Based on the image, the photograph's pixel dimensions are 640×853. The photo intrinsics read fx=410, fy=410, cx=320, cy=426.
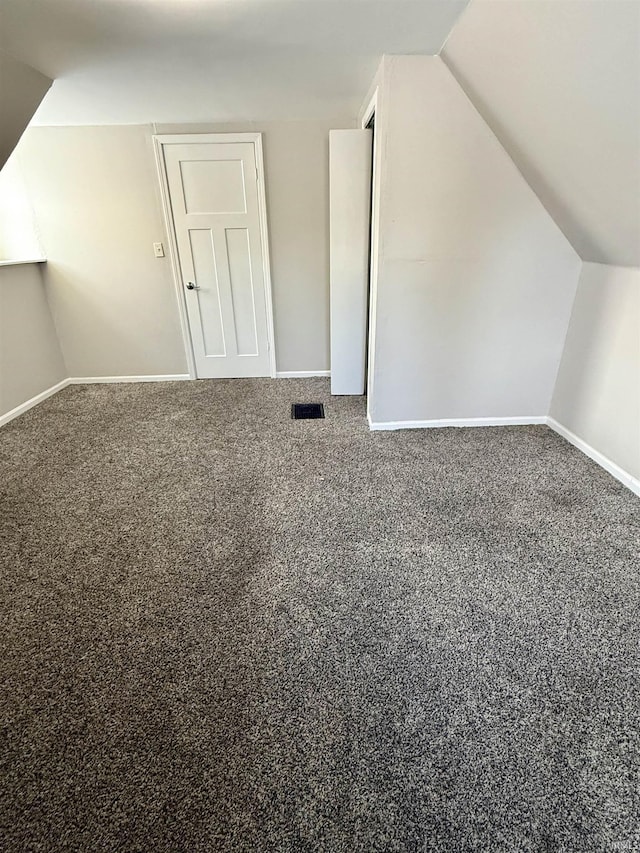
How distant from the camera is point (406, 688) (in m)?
1.30

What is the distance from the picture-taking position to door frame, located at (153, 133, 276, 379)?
336cm

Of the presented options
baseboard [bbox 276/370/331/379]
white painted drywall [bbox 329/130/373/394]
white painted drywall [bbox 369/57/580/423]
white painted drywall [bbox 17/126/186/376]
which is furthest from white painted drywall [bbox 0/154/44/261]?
white painted drywall [bbox 369/57/580/423]

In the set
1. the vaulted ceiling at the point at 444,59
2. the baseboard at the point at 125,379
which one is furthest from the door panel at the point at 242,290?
the vaulted ceiling at the point at 444,59

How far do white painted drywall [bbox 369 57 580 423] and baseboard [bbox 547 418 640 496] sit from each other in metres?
0.20

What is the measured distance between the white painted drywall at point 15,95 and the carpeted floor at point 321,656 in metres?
1.96

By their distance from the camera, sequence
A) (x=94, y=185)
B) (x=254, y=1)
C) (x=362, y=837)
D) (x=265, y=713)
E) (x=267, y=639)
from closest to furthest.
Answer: (x=362, y=837)
(x=265, y=713)
(x=267, y=639)
(x=254, y=1)
(x=94, y=185)

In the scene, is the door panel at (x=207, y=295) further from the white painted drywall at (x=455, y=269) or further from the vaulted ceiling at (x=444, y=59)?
the white painted drywall at (x=455, y=269)

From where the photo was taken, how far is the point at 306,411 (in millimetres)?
3383

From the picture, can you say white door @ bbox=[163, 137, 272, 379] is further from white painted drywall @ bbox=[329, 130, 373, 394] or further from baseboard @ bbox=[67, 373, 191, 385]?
white painted drywall @ bbox=[329, 130, 373, 394]

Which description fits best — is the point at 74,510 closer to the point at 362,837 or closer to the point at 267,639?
the point at 267,639

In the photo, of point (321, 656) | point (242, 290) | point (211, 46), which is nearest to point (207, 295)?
point (242, 290)

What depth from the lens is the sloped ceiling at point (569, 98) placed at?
1.37m

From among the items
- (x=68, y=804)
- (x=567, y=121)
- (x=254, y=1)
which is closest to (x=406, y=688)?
(x=68, y=804)

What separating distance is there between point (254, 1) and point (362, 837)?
283 cm
